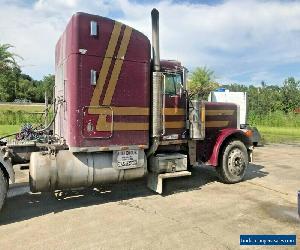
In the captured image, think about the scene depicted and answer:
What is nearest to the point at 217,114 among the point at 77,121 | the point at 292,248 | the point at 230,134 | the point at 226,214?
the point at 230,134

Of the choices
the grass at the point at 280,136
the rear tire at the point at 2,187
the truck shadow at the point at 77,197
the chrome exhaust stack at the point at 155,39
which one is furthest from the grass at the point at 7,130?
the grass at the point at 280,136

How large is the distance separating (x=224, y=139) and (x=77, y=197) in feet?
13.7

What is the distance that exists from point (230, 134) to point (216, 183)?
1426 millimetres

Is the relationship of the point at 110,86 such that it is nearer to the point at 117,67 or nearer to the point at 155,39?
the point at 117,67

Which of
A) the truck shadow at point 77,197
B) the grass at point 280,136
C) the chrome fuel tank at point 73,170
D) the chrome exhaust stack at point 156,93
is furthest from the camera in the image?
the grass at point 280,136

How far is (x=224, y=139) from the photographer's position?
31.5ft

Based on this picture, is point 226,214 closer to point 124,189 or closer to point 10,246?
point 124,189

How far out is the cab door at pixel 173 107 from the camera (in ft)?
28.0

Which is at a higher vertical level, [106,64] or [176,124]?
[106,64]

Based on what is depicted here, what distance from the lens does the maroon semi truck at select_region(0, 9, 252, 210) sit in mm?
7215

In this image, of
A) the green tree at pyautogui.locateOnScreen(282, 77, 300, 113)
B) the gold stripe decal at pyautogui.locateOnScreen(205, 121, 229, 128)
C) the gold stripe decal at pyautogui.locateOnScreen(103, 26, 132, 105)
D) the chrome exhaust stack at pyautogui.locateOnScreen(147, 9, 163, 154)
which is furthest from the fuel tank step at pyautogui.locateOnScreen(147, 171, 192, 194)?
the green tree at pyautogui.locateOnScreen(282, 77, 300, 113)

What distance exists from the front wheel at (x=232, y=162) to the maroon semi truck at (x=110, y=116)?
3.38 ft

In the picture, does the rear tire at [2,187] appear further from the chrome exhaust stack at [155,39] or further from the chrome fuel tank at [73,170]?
the chrome exhaust stack at [155,39]

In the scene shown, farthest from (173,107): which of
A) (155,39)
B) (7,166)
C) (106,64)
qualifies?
(7,166)
